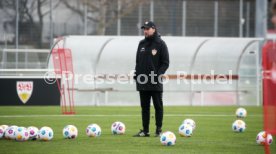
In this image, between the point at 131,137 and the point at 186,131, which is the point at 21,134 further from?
the point at 186,131

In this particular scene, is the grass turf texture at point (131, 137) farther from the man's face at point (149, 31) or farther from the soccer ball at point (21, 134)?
the man's face at point (149, 31)

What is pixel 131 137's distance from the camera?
645 inches

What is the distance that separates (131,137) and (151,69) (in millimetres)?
1516

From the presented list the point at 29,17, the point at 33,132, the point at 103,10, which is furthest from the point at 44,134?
the point at 103,10

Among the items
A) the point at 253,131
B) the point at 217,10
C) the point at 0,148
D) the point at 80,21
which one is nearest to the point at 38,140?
the point at 0,148

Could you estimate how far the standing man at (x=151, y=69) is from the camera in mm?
16375

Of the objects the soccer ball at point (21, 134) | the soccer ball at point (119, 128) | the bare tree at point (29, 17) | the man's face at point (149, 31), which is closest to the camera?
the soccer ball at point (21, 134)

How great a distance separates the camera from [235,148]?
14242 millimetres

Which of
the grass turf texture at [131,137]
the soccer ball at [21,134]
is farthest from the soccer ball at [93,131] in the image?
the soccer ball at [21,134]

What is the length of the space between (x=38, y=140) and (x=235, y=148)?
399 cm

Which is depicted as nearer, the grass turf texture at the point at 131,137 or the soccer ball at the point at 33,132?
the grass turf texture at the point at 131,137

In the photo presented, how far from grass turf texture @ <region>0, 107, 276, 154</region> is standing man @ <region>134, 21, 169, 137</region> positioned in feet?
2.01

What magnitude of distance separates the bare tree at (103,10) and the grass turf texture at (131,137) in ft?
43.9

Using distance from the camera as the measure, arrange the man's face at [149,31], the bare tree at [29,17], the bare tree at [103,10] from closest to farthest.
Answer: the man's face at [149,31]
the bare tree at [29,17]
the bare tree at [103,10]
